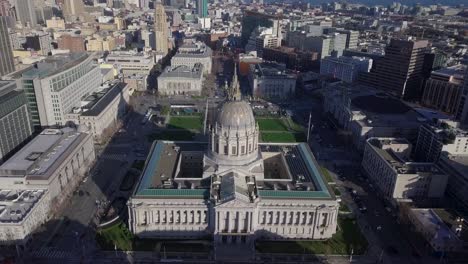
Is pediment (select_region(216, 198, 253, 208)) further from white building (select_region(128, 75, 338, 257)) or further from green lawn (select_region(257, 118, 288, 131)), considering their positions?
green lawn (select_region(257, 118, 288, 131))

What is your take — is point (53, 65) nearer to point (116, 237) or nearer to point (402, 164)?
point (116, 237)

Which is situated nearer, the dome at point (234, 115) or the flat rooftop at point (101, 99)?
the dome at point (234, 115)

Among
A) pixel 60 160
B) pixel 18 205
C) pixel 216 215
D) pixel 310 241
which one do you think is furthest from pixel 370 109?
pixel 18 205

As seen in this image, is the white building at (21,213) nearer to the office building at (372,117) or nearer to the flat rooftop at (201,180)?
the flat rooftop at (201,180)

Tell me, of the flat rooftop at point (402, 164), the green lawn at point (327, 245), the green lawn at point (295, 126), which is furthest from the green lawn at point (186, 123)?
the green lawn at point (327, 245)

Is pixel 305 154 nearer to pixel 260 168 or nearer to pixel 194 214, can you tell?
pixel 260 168

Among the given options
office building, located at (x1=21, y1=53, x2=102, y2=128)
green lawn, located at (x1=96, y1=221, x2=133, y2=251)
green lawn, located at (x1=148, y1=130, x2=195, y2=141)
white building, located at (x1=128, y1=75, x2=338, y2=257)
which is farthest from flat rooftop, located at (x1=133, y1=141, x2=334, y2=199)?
office building, located at (x1=21, y1=53, x2=102, y2=128)

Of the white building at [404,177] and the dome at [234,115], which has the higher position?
the dome at [234,115]
